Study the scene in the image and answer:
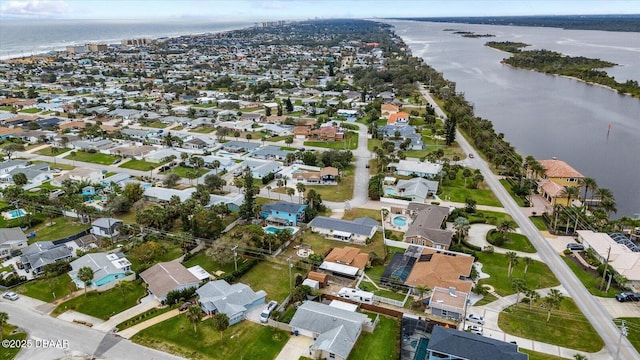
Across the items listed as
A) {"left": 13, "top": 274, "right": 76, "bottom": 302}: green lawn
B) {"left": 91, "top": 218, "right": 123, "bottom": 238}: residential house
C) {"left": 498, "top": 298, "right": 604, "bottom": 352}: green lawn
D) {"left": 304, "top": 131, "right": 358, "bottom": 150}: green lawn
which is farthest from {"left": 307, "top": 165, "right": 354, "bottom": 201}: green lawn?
{"left": 13, "top": 274, "right": 76, "bottom": 302}: green lawn

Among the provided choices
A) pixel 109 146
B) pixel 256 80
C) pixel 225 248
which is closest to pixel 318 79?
pixel 256 80

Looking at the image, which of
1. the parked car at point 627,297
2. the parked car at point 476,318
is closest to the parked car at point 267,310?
the parked car at point 476,318

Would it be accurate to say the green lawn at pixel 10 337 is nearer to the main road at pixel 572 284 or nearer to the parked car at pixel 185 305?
the parked car at pixel 185 305

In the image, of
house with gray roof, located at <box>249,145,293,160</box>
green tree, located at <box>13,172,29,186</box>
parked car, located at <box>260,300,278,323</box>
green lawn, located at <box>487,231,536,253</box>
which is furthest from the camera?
house with gray roof, located at <box>249,145,293,160</box>

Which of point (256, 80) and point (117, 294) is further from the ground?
point (256, 80)

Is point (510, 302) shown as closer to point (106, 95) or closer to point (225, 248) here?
point (225, 248)

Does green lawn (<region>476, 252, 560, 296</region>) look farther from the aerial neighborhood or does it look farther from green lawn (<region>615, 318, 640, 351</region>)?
green lawn (<region>615, 318, 640, 351</region>)

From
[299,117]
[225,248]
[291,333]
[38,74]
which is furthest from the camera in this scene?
[38,74]
